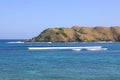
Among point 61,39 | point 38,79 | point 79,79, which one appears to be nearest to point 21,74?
point 38,79

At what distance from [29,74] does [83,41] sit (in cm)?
14787

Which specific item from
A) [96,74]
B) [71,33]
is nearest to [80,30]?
[71,33]

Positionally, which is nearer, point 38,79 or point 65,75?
point 38,79

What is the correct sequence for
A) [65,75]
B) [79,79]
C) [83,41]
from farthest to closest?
1. [83,41]
2. [65,75]
3. [79,79]

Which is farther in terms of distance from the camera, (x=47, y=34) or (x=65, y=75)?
(x=47, y=34)

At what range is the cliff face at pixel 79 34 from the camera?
18125cm

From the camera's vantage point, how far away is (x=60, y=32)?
183 metres

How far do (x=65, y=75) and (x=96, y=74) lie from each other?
2.70 metres

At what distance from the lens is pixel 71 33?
185 meters

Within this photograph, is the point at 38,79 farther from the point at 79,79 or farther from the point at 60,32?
the point at 60,32

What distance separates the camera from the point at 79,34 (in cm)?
18262

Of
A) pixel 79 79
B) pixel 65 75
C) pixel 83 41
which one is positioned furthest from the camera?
pixel 83 41

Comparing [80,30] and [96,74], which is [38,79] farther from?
[80,30]

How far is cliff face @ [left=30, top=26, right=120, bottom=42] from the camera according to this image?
181 metres
